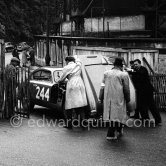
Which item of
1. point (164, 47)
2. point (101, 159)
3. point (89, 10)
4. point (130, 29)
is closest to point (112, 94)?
point (101, 159)

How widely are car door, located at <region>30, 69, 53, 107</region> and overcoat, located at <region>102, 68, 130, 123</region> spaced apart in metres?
3.80

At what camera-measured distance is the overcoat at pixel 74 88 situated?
486 inches

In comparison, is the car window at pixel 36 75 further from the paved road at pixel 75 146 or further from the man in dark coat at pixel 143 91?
the man in dark coat at pixel 143 91

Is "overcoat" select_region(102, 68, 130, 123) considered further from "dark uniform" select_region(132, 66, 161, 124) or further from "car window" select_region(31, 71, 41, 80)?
"car window" select_region(31, 71, 41, 80)

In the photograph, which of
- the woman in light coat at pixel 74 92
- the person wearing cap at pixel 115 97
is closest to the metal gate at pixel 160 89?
the woman in light coat at pixel 74 92

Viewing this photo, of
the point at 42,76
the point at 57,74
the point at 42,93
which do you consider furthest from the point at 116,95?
the point at 42,76

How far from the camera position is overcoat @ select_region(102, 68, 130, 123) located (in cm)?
1076

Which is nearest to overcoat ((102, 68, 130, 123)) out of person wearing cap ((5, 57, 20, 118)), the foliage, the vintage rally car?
the vintage rally car

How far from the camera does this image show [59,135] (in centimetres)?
1134

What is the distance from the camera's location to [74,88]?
1241 centimetres

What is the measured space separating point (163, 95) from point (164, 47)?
33.0 feet

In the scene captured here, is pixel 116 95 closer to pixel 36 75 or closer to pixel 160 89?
pixel 36 75

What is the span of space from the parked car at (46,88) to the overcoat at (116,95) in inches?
101

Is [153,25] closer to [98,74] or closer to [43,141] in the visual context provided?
[98,74]
